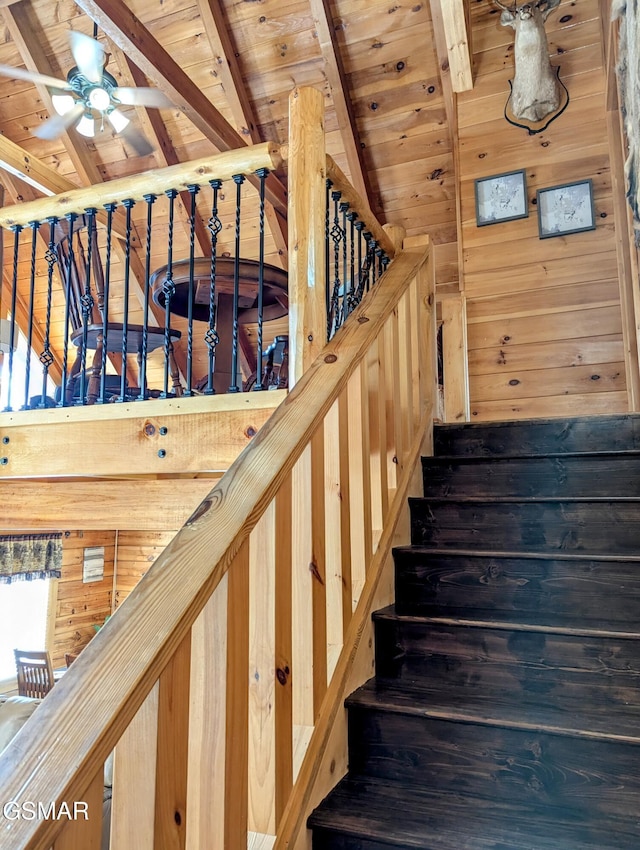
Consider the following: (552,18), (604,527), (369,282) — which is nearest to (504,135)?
(552,18)

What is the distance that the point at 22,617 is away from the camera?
23.4ft

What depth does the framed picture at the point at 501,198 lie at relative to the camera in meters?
3.59

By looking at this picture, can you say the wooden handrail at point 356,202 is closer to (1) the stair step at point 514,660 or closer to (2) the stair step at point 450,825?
(1) the stair step at point 514,660

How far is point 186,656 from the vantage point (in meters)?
0.80

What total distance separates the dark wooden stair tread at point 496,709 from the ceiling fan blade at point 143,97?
3424 mm

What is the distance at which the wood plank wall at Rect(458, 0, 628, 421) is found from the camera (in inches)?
133

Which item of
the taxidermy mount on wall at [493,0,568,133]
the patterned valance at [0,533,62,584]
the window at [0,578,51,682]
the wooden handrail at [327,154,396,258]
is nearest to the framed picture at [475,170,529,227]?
the taxidermy mount on wall at [493,0,568,133]

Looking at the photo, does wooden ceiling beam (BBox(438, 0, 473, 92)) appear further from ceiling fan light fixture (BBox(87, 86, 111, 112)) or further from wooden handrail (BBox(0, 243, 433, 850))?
wooden handrail (BBox(0, 243, 433, 850))

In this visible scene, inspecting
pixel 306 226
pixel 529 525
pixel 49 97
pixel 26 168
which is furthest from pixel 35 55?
pixel 529 525

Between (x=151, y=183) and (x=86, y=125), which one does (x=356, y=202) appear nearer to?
(x=151, y=183)

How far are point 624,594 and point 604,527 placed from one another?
252 millimetres

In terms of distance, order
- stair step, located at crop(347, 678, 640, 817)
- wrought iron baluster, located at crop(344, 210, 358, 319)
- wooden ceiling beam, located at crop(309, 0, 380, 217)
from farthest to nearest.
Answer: wooden ceiling beam, located at crop(309, 0, 380, 217) < wrought iron baluster, located at crop(344, 210, 358, 319) < stair step, located at crop(347, 678, 640, 817)

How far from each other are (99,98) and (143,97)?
276 mm

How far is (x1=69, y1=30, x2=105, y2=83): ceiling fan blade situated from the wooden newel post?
2.15 metres
